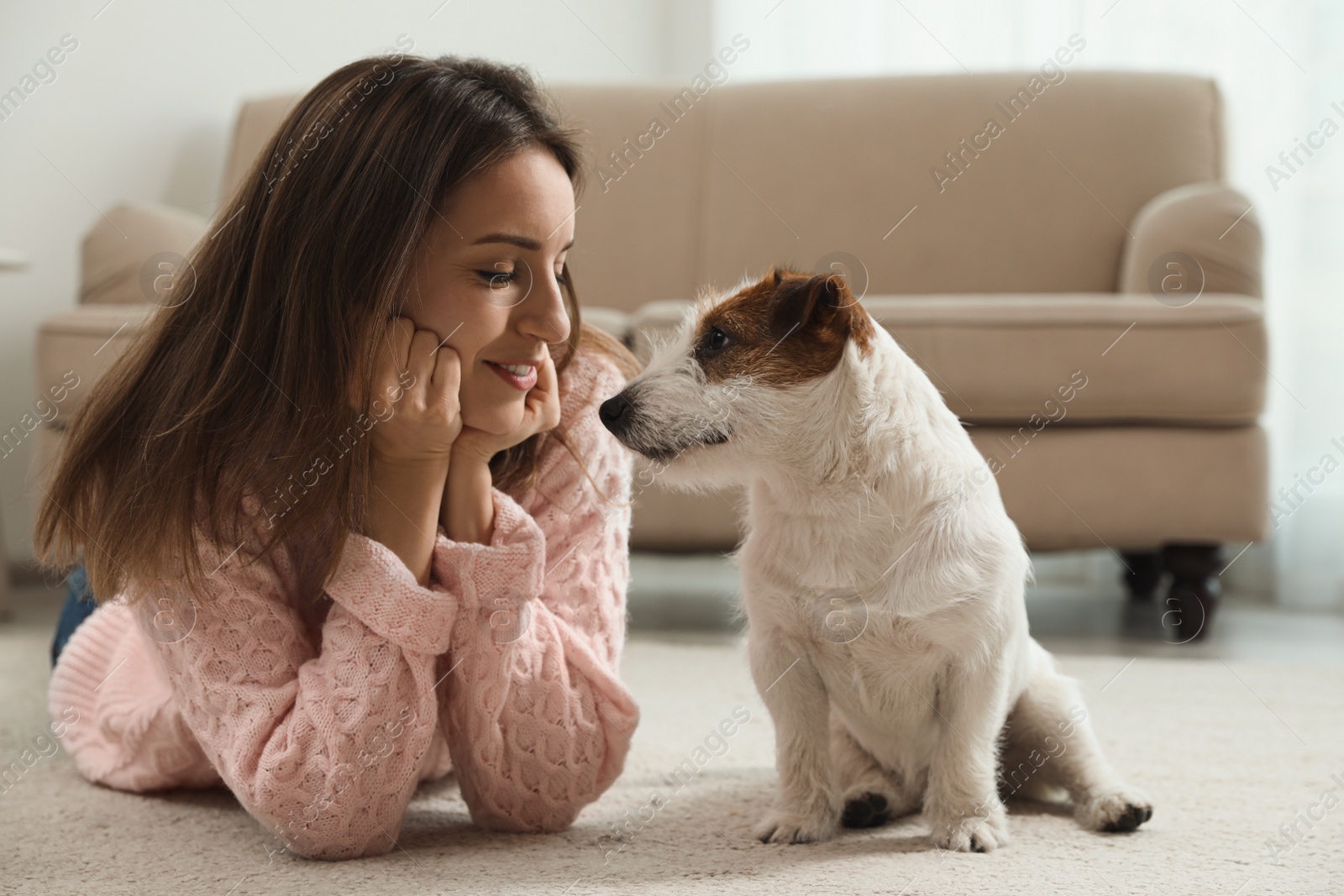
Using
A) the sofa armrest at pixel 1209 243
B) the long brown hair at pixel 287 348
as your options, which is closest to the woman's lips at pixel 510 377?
the long brown hair at pixel 287 348

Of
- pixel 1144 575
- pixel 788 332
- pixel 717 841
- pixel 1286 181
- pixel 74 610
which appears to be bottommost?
pixel 1144 575

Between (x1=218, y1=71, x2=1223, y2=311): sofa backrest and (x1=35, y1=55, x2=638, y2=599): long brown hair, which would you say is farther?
(x1=218, y1=71, x2=1223, y2=311): sofa backrest

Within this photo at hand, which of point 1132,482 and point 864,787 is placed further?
point 1132,482

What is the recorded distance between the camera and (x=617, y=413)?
1.12 metres

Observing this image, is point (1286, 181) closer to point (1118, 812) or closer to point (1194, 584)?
point (1194, 584)

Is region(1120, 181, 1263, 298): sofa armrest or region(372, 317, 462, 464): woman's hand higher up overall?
region(1120, 181, 1263, 298): sofa armrest

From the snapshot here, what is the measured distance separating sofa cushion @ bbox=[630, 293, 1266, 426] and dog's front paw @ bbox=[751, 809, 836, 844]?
1148 millimetres

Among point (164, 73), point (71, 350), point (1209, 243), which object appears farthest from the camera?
point (164, 73)

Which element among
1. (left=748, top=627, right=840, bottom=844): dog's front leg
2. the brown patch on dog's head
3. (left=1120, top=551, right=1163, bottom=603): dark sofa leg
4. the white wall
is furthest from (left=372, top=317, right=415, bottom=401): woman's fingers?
(left=1120, top=551, right=1163, bottom=603): dark sofa leg

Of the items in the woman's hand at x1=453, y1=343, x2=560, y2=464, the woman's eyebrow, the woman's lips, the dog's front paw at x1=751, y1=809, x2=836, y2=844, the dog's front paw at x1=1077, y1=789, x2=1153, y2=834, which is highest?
the woman's eyebrow

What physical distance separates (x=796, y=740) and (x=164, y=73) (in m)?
2.94

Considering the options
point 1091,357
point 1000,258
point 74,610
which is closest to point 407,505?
point 74,610

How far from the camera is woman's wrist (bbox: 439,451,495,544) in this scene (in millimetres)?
1128

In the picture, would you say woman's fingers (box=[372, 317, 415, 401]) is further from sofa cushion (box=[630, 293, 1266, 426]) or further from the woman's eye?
sofa cushion (box=[630, 293, 1266, 426])
